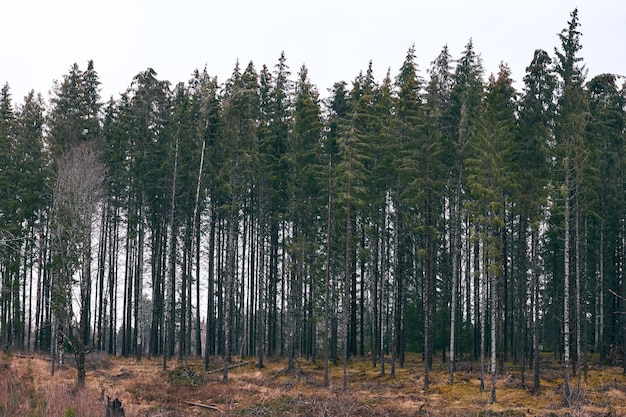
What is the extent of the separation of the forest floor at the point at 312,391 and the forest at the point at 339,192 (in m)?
1.17

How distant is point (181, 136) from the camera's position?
3791cm

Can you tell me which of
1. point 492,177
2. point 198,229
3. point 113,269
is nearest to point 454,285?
point 492,177

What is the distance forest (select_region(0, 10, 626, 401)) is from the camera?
27.7m

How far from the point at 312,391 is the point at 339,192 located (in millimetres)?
10073

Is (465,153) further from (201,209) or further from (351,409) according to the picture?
(201,209)

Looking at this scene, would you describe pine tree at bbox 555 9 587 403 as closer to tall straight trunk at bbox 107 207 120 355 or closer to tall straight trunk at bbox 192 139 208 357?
tall straight trunk at bbox 192 139 208 357

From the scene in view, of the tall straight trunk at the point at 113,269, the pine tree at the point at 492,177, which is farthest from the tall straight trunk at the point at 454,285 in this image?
the tall straight trunk at the point at 113,269

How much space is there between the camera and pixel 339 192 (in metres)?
31.3

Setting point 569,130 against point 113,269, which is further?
point 113,269

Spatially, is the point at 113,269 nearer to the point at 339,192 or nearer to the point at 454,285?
the point at 339,192

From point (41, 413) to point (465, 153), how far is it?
22.1 m

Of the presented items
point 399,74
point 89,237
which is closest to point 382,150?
point 399,74

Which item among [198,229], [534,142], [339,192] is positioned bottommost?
[198,229]

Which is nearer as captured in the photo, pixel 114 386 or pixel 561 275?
pixel 114 386
